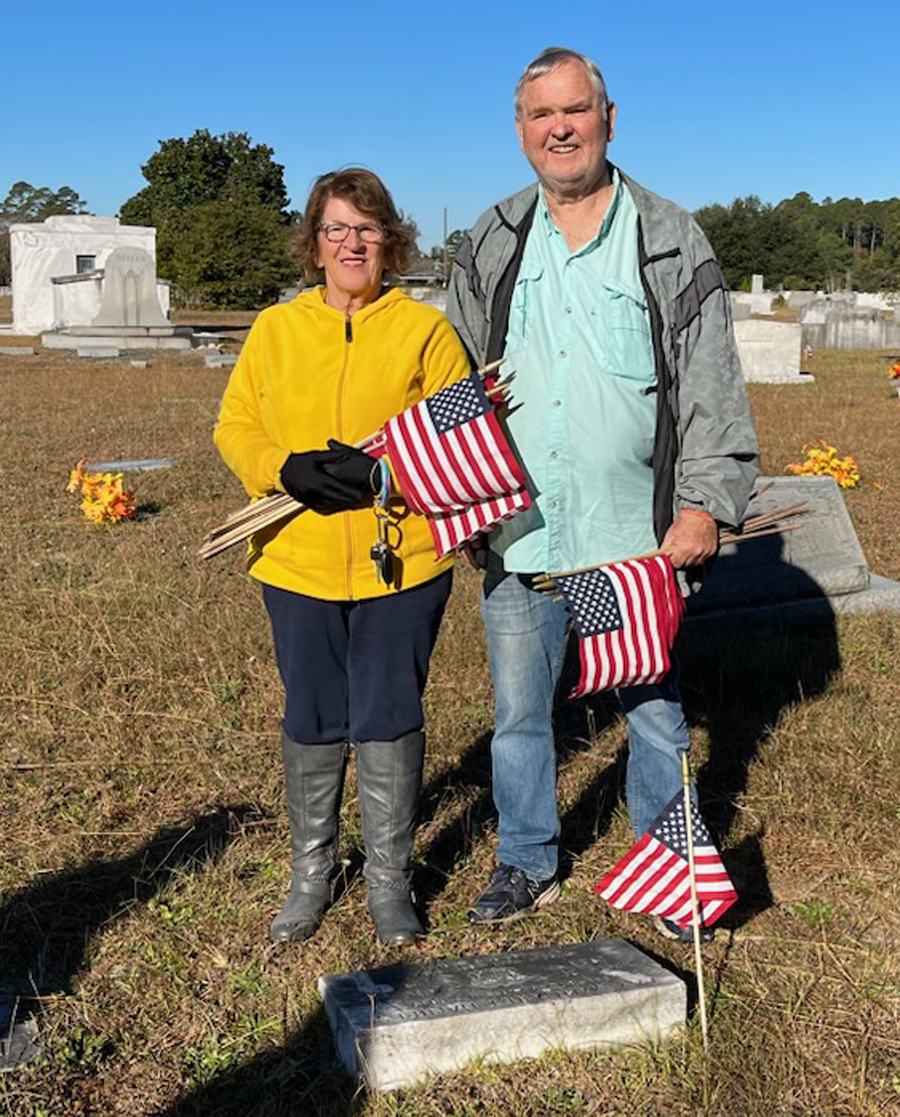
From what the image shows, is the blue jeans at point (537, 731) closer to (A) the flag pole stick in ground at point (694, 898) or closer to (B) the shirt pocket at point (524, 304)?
(A) the flag pole stick in ground at point (694, 898)

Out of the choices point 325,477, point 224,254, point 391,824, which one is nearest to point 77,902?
point 391,824

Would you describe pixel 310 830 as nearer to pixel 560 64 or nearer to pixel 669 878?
pixel 669 878

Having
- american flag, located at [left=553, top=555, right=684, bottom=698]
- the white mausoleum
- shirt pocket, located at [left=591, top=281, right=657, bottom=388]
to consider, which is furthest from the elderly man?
the white mausoleum

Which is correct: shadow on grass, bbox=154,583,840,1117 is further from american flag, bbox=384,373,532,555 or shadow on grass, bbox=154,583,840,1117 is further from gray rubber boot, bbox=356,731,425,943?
american flag, bbox=384,373,532,555

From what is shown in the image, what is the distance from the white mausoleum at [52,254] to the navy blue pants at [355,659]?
33.1 m

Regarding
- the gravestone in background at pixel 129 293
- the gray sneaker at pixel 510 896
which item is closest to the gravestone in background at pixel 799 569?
the gray sneaker at pixel 510 896

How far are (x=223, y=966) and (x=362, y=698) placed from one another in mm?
735

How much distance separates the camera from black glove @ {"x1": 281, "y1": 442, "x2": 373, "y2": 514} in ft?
9.91

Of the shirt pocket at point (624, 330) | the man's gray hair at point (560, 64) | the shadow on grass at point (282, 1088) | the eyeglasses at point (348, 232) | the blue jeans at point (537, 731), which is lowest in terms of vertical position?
the shadow on grass at point (282, 1088)

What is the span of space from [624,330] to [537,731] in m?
1.07

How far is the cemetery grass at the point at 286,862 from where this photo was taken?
2734 millimetres

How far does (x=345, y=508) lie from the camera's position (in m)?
3.15

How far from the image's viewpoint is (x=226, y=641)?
5.69m

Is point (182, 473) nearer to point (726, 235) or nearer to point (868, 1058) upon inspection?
point (868, 1058)
